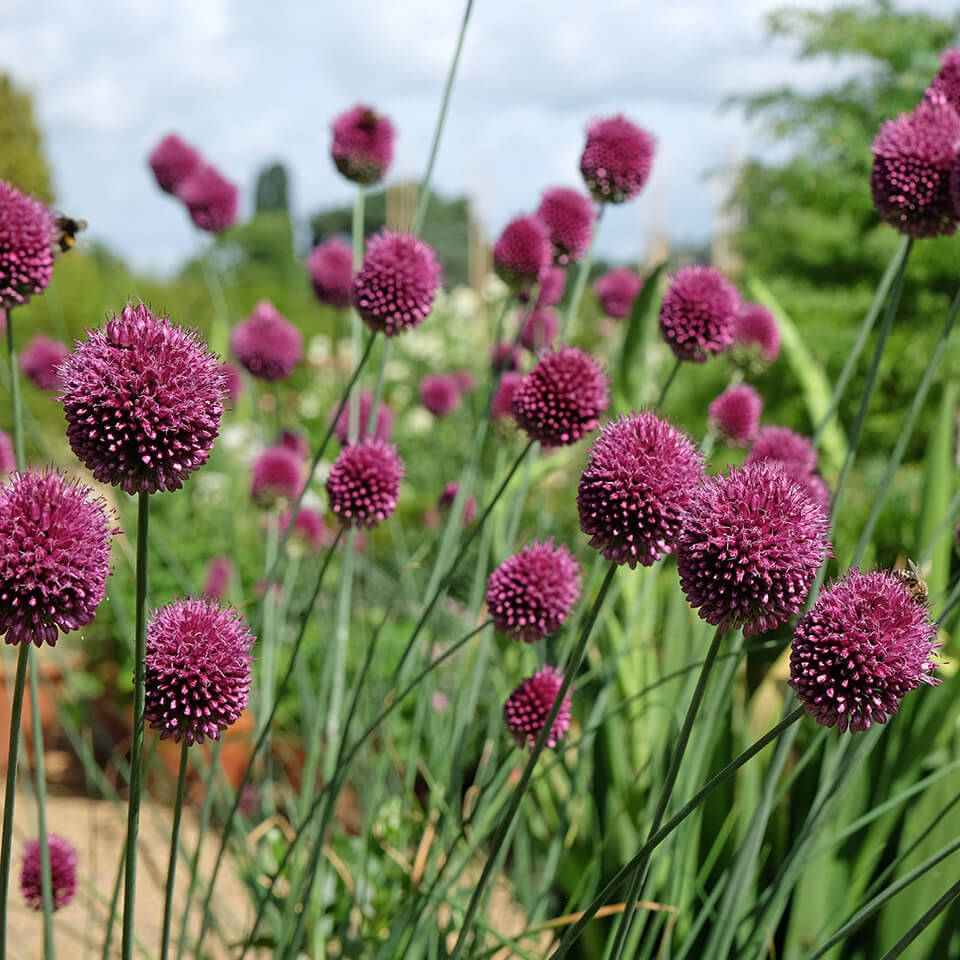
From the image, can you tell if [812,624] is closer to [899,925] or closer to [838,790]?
[838,790]

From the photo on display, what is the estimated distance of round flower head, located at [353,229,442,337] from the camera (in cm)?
155

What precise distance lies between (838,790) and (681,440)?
0.57 metres

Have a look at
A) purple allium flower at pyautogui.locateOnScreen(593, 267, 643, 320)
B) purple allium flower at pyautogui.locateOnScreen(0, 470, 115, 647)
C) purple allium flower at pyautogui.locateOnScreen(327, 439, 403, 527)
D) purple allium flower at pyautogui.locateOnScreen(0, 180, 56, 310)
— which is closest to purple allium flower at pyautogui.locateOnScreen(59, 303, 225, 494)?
purple allium flower at pyautogui.locateOnScreen(0, 470, 115, 647)

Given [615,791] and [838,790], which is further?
[615,791]

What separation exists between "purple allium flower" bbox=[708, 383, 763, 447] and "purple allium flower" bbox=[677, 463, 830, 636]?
1056 millimetres

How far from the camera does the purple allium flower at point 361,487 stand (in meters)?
1.52

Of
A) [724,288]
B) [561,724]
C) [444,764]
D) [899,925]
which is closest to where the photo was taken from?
[561,724]

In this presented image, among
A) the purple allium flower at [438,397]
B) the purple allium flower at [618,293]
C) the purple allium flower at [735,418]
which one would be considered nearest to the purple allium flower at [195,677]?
the purple allium flower at [735,418]

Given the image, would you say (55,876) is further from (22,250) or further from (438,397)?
(438,397)

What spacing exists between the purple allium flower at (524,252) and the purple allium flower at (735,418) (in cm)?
46

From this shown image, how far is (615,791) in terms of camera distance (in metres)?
2.09

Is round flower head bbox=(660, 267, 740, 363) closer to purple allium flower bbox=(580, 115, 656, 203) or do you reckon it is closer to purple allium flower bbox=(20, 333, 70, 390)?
purple allium flower bbox=(580, 115, 656, 203)

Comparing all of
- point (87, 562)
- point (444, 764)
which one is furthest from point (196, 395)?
point (444, 764)

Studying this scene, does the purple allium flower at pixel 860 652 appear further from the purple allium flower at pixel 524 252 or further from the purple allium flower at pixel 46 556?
the purple allium flower at pixel 524 252
